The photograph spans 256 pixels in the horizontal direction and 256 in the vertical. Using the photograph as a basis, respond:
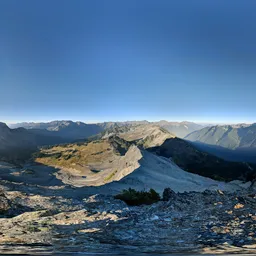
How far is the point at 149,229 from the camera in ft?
49.2

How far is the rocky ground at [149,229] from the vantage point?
11.4 m

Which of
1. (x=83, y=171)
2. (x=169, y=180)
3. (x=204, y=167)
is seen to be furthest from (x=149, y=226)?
(x=204, y=167)

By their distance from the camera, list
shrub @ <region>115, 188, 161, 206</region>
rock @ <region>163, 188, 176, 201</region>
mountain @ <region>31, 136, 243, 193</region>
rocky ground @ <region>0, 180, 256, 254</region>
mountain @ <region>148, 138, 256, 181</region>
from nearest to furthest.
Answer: rocky ground @ <region>0, 180, 256, 254</region> → rock @ <region>163, 188, 176, 201</region> → shrub @ <region>115, 188, 161, 206</region> → mountain @ <region>31, 136, 243, 193</region> → mountain @ <region>148, 138, 256, 181</region>

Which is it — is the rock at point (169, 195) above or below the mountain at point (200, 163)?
above

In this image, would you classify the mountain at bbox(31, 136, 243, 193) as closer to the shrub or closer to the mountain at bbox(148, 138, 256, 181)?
the shrub

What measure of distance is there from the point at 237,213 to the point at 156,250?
284 inches

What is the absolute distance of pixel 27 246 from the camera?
36.9 ft

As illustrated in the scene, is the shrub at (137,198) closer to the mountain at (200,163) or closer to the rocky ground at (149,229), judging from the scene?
the rocky ground at (149,229)

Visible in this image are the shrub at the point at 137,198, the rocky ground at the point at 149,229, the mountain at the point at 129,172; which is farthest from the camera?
the mountain at the point at 129,172

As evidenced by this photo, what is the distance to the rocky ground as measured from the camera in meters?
11.4

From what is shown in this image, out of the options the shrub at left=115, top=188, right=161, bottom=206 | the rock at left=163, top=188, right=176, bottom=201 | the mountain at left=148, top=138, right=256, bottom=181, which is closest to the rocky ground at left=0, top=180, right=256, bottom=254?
the rock at left=163, top=188, right=176, bottom=201

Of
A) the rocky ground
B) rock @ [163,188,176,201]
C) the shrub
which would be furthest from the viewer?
the shrub

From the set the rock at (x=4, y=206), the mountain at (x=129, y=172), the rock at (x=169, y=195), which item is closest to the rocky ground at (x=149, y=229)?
the rock at (x=4, y=206)

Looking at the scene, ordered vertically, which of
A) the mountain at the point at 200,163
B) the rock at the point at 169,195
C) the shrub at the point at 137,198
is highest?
the rock at the point at 169,195
